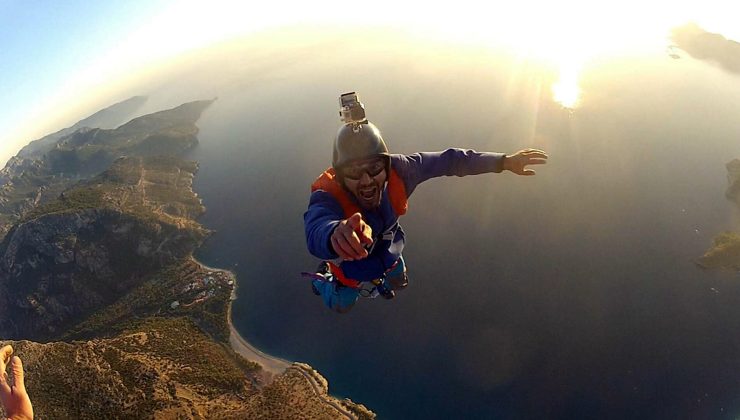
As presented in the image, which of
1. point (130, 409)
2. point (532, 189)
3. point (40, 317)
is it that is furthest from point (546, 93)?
point (40, 317)

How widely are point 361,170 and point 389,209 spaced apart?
1076 mm

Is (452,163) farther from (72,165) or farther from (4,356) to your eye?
(72,165)

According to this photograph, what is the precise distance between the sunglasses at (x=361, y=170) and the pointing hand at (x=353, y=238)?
212 cm

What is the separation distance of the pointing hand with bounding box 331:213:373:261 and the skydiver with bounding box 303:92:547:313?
0.76m

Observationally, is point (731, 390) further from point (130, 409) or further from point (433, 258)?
point (130, 409)

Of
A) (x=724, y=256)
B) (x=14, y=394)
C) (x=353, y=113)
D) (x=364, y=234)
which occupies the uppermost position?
(x=353, y=113)

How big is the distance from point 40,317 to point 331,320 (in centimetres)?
6700

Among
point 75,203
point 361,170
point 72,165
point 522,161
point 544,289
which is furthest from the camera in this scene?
point 72,165

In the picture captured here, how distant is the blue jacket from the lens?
5.57m

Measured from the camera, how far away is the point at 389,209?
6.46 meters

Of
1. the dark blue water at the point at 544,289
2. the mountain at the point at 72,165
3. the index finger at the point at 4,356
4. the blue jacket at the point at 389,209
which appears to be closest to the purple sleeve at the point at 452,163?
the blue jacket at the point at 389,209

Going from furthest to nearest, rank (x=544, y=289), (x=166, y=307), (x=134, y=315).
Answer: (x=134, y=315) < (x=166, y=307) < (x=544, y=289)

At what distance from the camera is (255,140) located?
612 feet

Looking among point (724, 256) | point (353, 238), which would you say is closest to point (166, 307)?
point (353, 238)
